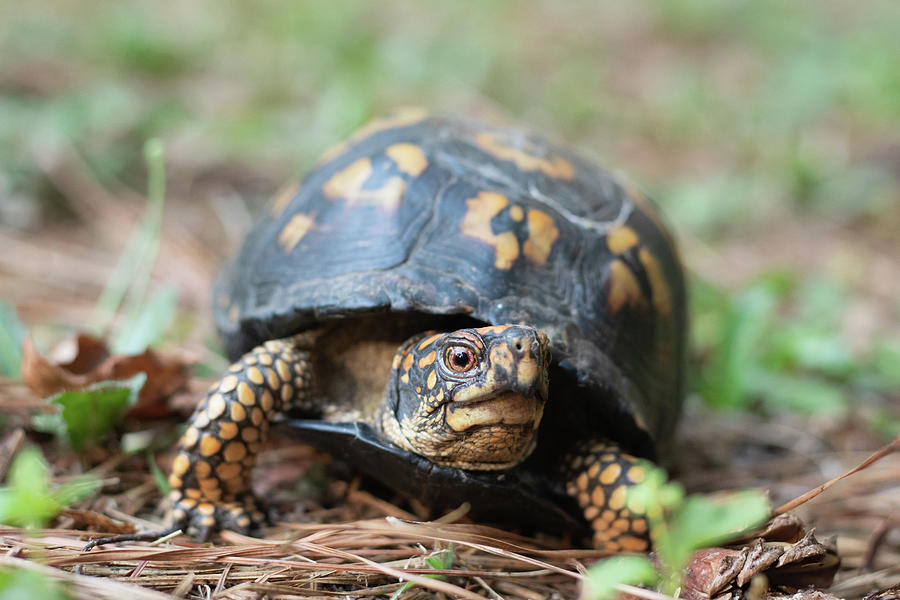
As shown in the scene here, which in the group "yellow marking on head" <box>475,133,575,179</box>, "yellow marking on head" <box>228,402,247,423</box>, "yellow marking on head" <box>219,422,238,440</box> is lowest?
"yellow marking on head" <box>219,422,238,440</box>

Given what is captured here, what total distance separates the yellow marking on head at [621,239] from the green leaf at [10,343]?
2.10 m

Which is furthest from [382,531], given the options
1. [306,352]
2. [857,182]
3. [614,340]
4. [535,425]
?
[857,182]

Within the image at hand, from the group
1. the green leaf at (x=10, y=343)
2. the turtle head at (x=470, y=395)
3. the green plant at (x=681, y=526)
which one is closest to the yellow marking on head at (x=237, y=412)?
the turtle head at (x=470, y=395)

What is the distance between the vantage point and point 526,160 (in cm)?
255

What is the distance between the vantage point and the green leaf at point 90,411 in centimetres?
222

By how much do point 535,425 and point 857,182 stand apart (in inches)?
203

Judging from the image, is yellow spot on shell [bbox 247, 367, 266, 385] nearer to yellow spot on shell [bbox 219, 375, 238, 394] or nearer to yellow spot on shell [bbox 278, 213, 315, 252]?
yellow spot on shell [bbox 219, 375, 238, 394]

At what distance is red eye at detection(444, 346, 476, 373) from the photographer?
Answer: 6.13ft

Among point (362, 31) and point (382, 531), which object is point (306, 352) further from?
point (362, 31)

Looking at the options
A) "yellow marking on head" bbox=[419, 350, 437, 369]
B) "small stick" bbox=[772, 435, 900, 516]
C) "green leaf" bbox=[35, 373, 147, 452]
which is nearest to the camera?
"small stick" bbox=[772, 435, 900, 516]

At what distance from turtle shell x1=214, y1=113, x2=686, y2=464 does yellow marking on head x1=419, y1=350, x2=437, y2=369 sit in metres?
0.15

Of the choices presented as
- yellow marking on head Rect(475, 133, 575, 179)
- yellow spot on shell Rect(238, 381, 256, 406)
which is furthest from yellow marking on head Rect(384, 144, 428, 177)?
yellow spot on shell Rect(238, 381, 256, 406)

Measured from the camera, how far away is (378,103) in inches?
224

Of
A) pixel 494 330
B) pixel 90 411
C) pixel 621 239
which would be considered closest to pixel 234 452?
pixel 90 411
